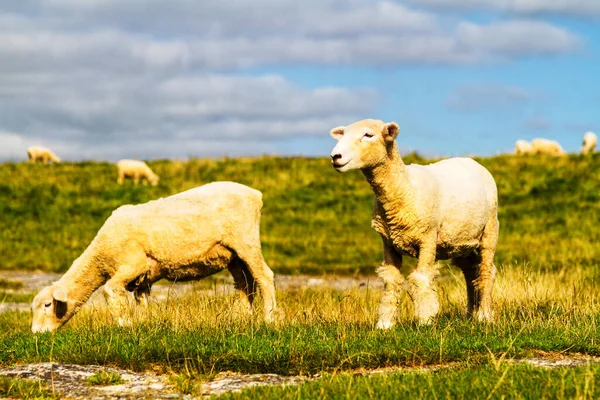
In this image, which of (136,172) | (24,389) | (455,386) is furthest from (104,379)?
(136,172)

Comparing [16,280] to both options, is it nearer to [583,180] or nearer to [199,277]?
[199,277]

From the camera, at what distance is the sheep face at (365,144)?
10.3 metres

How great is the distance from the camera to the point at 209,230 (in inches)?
543

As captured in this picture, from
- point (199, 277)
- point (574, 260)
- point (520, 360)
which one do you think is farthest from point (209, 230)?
point (574, 260)

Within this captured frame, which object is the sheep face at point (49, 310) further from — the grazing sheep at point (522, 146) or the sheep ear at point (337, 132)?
the grazing sheep at point (522, 146)

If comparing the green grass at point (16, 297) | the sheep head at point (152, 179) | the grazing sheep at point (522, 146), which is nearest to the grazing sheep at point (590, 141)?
the grazing sheep at point (522, 146)

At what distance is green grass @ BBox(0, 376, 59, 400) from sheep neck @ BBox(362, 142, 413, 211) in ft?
15.5

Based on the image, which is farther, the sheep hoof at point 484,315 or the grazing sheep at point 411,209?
the sheep hoof at point 484,315

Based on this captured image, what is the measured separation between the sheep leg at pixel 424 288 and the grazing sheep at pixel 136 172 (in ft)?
84.6

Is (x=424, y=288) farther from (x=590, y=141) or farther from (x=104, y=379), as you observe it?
(x=590, y=141)

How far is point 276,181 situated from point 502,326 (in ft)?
81.7

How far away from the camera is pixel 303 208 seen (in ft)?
107

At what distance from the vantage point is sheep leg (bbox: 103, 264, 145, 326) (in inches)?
515

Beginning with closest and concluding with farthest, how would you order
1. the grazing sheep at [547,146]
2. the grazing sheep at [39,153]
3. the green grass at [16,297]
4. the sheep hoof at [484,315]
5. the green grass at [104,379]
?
the green grass at [104,379]
the sheep hoof at [484,315]
the green grass at [16,297]
the grazing sheep at [547,146]
the grazing sheep at [39,153]
